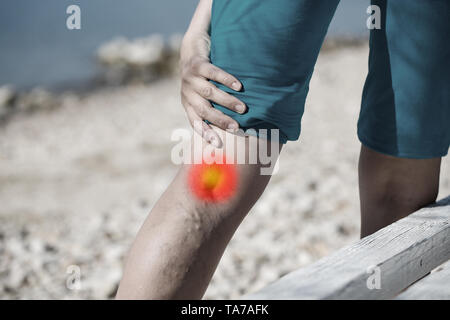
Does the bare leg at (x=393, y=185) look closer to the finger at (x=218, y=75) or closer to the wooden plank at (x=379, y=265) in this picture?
the wooden plank at (x=379, y=265)

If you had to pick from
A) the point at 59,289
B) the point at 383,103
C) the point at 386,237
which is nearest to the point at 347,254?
the point at 386,237

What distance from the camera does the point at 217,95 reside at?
100cm

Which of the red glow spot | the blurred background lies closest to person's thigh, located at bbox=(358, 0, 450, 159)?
the red glow spot

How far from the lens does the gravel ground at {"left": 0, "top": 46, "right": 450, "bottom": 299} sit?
208cm

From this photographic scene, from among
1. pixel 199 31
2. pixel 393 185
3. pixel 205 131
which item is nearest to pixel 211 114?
pixel 205 131

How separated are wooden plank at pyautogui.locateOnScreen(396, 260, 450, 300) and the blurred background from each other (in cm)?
103

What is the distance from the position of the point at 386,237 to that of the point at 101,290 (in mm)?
1216

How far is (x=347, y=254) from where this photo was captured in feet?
3.13

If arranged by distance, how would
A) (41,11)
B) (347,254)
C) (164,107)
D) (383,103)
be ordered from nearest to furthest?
(347,254) → (383,103) → (164,107) → (41,11)

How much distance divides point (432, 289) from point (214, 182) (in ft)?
1.43

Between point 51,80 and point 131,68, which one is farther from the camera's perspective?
point 131,68

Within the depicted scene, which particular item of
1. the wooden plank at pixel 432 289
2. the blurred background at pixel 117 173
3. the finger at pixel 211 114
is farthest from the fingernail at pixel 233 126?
the blurred background at pixel 117 173

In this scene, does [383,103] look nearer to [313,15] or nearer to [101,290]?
[313,15]

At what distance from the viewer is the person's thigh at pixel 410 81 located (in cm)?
114
